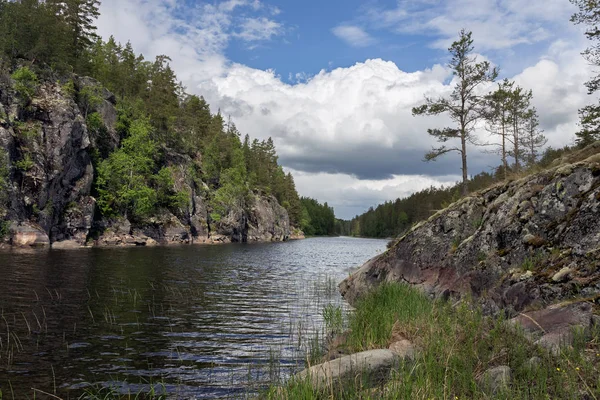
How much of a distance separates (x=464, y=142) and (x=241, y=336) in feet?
85.5

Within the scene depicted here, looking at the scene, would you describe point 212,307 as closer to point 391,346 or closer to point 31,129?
point 391,346

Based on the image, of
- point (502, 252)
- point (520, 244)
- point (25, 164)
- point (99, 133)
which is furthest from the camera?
point (99, 133)

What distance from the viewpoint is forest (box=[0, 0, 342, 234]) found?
56.1 metres

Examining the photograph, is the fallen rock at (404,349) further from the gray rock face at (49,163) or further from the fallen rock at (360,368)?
the gray rock face at (49,163)

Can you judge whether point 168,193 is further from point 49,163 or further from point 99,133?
point 49,163

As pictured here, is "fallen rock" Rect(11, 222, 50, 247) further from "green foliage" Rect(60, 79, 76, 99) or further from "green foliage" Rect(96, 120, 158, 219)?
"green foliage" Rect(60, 79, 76, 99)

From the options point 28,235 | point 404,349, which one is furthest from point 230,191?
point 404,349

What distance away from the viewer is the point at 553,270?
36.4 feet

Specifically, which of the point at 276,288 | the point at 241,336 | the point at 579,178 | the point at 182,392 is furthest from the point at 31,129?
the point at 579,178

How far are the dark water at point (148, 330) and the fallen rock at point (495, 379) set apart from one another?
420cm

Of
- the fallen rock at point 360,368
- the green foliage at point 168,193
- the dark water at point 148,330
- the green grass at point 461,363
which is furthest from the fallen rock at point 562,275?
the green foliage at point 168,193

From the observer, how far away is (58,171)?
168 ft

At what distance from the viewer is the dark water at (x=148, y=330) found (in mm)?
9188

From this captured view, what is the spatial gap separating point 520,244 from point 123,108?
74923 mm
